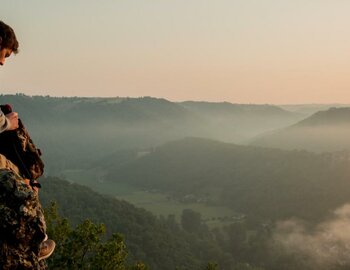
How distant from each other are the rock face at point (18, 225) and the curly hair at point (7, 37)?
8.70 feet

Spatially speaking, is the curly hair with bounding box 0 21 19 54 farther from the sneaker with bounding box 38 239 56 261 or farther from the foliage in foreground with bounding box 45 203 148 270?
the foliage in foreground with bounding box 45 203 148 270

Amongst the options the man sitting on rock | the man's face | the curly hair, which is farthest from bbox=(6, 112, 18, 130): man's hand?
the man sitting on rock

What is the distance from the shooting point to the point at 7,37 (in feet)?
28.1

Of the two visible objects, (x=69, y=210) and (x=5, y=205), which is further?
(x=69, y=210)

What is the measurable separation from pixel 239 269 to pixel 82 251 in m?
125

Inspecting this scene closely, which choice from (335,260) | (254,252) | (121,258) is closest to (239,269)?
(254,252)

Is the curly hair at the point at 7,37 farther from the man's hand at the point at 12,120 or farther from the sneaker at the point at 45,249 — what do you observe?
the sneaker at the point at 45,249

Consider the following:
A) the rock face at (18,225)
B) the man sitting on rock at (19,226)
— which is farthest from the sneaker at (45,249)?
the rock face at (18,225)

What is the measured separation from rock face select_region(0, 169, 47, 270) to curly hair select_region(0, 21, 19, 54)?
8.70 feet

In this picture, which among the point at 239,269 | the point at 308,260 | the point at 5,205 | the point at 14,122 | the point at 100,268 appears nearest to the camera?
the point at 5,205

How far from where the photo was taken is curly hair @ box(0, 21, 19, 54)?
845 centimetres

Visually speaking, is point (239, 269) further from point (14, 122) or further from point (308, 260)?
point (14, 122)

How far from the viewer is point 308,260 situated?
7416 inches

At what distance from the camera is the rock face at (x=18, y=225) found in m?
6.77
